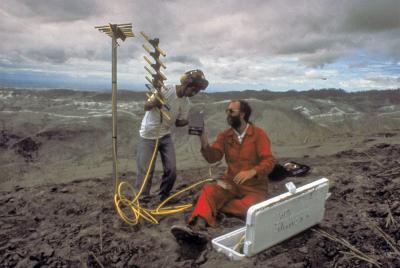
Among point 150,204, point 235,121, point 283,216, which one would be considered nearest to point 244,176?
point 235,121

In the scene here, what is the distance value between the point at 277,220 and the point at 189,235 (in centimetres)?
85

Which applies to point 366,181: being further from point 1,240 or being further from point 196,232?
point 1,240

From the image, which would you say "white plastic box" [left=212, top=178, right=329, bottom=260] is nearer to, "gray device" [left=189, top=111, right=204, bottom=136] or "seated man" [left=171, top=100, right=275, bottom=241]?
"seated man" [left=171, top=100, right=275, bottom=241]

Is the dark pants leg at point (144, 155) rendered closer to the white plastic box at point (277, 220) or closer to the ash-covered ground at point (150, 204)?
the ash-covered ground at point (150, 204)

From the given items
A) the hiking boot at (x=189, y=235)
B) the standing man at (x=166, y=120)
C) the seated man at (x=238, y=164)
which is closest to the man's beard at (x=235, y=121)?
the seated man at (x=238, y=164)

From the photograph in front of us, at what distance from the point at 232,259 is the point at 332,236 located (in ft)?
3.26

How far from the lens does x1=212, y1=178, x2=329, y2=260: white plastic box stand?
3377 millimetres

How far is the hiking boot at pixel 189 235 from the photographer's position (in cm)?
385

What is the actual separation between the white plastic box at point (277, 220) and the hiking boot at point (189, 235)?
0.72 feet

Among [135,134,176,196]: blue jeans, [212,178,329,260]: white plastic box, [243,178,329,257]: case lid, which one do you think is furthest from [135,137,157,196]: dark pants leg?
[243,178,329,257]: case lid

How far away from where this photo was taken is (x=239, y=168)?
464 cm

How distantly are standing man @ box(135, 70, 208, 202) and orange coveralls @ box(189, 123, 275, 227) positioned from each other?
78 centimetres

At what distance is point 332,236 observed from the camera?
3.83 meters

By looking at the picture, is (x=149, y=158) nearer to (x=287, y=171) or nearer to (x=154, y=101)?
(x=154, y=101)
